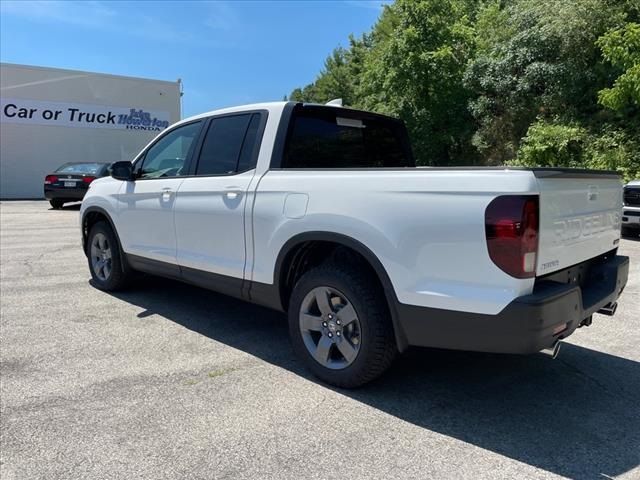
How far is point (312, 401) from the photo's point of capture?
3320 mm

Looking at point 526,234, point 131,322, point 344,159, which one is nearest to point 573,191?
point 526,234

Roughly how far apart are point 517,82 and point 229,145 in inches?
807

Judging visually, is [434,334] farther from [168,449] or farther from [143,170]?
[143,170]

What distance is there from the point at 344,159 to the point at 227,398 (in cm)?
207

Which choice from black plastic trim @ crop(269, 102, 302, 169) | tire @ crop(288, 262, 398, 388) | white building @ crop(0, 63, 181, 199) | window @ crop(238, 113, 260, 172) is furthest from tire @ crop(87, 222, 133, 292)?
white building @ crop(0, 63, 181, 199)

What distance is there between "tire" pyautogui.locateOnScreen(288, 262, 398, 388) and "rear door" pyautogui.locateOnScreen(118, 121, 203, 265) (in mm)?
1661

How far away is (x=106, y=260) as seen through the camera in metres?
5.90

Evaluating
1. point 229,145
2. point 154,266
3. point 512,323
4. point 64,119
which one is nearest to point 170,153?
point 229,145

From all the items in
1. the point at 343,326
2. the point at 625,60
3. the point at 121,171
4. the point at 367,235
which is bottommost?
the point at 343,326

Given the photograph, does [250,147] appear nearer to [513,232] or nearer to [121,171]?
[121,171]

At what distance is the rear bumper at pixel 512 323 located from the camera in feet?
8.58

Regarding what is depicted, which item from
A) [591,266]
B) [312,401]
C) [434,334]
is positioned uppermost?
[591,266]

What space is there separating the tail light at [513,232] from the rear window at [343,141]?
1.75 metres

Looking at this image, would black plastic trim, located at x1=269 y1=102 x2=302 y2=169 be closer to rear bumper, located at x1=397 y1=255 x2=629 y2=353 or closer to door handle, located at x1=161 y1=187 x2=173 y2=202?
door handle, located at x1=161 y1=187 x2=173 y2=202
